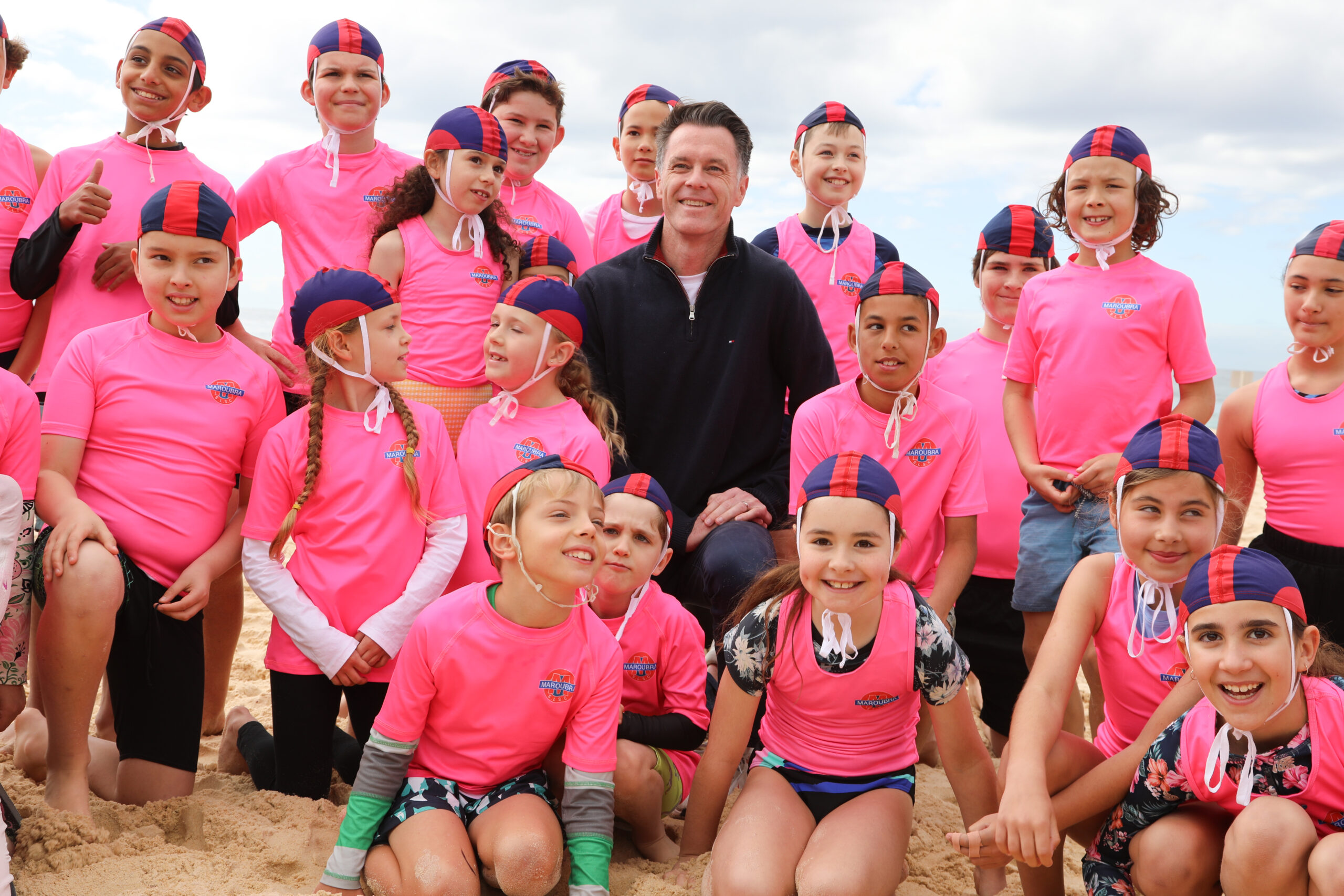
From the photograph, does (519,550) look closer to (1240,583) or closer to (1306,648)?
(1240,583)

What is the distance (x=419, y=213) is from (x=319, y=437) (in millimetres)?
1260

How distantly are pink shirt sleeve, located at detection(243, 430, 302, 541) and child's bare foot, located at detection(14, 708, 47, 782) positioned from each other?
1.07 m

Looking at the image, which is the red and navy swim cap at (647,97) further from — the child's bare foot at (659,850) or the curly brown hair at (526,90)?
the child's bare foot at (659,850)

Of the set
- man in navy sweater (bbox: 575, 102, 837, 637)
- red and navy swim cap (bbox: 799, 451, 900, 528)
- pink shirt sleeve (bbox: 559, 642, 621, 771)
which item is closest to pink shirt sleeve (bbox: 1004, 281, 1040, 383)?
man in navy sweater (bbox: 575, 102, 837, 637)

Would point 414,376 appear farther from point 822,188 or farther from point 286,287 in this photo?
point 822,188

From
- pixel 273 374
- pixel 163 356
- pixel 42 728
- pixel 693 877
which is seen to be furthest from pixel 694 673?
pixel 42 728

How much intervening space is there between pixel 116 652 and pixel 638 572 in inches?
69.3

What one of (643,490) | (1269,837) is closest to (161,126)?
(643,490)

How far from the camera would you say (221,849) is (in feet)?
10.5

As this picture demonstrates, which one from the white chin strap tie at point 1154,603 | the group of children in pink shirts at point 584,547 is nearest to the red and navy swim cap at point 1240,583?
the group of children in pink shirts at point 584,547

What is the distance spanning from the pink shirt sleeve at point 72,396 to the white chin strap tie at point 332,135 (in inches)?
56.5

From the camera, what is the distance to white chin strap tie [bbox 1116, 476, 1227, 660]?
118 inches

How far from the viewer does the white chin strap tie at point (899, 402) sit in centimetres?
378

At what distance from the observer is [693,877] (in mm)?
3014
